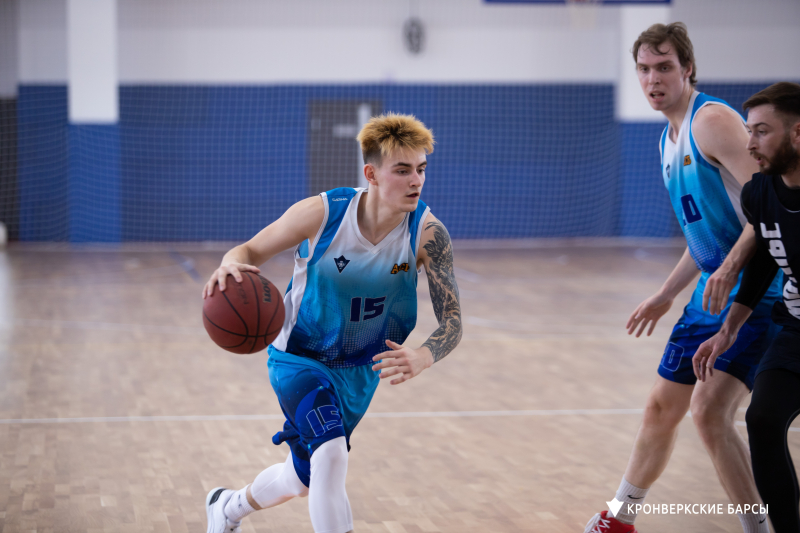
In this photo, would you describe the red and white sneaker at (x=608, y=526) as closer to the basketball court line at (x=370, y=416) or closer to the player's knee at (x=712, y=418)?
the player's knee at (x=712, y=418)

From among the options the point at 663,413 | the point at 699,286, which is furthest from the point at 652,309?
the point at 663,413

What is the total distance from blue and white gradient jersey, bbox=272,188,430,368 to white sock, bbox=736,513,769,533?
4.85ft

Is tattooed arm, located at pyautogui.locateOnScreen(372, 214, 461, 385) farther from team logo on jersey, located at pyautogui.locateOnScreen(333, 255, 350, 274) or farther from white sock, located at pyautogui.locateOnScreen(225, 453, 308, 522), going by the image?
white sock, located at pyautogui.locateOnScreen(225, 453, 308, 522)

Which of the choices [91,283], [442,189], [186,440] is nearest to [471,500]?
[186,440]

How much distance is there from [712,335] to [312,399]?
1.49 meters

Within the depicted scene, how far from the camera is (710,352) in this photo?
2.68 m

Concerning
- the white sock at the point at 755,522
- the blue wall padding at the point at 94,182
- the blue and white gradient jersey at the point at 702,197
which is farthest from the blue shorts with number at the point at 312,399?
the blue wall padding at the point at 94,182

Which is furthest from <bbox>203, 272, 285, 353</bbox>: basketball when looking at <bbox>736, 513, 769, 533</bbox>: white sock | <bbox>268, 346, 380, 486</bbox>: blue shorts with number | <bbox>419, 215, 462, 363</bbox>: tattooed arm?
<bbox>736, 513, 769, 533</bbox>: white sock

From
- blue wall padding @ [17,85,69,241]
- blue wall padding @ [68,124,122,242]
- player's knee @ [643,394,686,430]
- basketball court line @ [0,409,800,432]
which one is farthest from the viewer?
blue wall padding @ [17,85,69,241]

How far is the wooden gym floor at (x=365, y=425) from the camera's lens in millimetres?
3426

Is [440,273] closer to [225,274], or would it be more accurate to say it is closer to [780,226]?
[225,274]

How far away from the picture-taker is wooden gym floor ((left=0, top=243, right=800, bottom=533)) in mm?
3426

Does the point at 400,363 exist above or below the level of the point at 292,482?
above

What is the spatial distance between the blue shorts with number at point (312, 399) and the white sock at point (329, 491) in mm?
47
